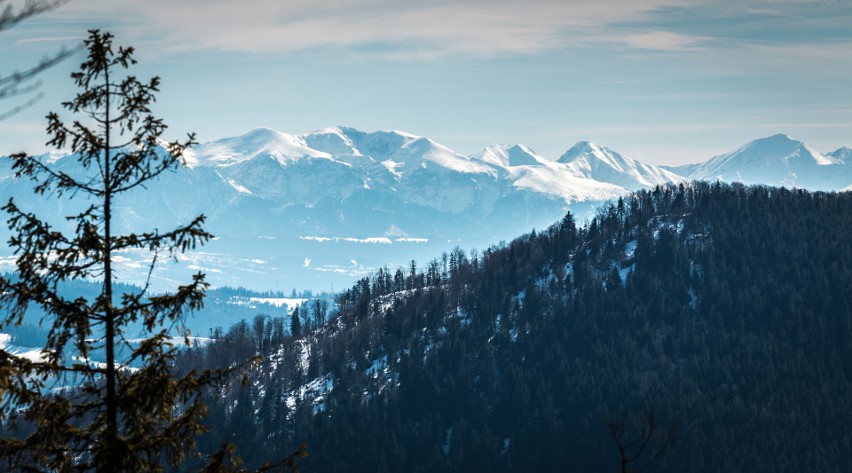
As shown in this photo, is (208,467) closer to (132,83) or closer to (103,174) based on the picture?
(103,174)

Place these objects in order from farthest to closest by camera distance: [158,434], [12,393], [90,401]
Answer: [90,401]
[158,434]
[12,393]

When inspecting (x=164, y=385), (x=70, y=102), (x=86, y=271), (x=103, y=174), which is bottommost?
(x=164, y=385)

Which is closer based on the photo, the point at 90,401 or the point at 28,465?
the point at 28,465

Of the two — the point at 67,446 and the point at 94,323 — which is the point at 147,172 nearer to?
the point at 94,323

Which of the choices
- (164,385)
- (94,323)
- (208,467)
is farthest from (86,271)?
(208,467)

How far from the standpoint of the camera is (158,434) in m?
27.8

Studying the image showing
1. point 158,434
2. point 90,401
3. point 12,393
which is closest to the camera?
point 12,393

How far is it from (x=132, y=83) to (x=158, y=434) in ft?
30.9

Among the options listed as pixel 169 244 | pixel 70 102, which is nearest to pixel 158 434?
pixel 169 244

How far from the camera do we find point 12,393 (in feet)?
85.4

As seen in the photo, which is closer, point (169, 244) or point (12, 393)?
point (12, 393)

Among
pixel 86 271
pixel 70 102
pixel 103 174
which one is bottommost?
pixel 86 271

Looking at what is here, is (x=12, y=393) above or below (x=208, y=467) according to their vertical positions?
above

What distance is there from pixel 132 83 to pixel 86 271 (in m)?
5.28
